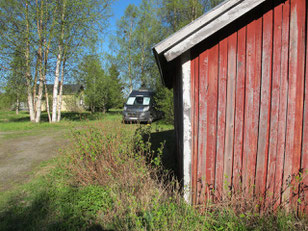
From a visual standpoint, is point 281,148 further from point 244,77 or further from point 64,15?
point 64,15

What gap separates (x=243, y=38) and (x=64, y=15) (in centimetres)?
1439

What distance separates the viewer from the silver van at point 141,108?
547 inches

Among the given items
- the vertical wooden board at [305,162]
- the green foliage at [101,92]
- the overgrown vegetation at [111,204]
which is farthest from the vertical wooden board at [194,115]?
the green foliage at [101,92]

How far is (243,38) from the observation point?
274cm

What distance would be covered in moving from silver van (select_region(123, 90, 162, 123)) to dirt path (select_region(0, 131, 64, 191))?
5704 millimetres

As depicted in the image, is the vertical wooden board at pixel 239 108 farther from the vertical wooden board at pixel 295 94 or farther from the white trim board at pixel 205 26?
the vertical wooden board at pixel 295 94

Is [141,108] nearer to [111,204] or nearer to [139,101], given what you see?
[139,101]

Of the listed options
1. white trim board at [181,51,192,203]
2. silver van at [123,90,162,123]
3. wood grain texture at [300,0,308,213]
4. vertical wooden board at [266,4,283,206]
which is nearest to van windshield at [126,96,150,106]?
silver van at [123,90,162,123]

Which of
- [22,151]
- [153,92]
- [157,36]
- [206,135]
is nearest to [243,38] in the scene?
[206,135]

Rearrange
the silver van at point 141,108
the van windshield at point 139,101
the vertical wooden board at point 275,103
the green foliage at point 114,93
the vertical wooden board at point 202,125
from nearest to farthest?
the vertical wooden board at point 275,103, the vertical wooden board at point 202,125, the silver van at point 141,108, the van windshield at point 139,101, the green foliage at point 114,93

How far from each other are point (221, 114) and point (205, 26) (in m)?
1.25

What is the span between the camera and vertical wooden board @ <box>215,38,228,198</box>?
2801 millimetres

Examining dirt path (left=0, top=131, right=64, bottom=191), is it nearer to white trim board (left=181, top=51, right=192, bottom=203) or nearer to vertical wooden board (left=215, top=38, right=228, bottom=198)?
white trim board (left=181, top=51, right=192, bottom=203)

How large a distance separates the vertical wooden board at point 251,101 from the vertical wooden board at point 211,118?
1.43 ft
